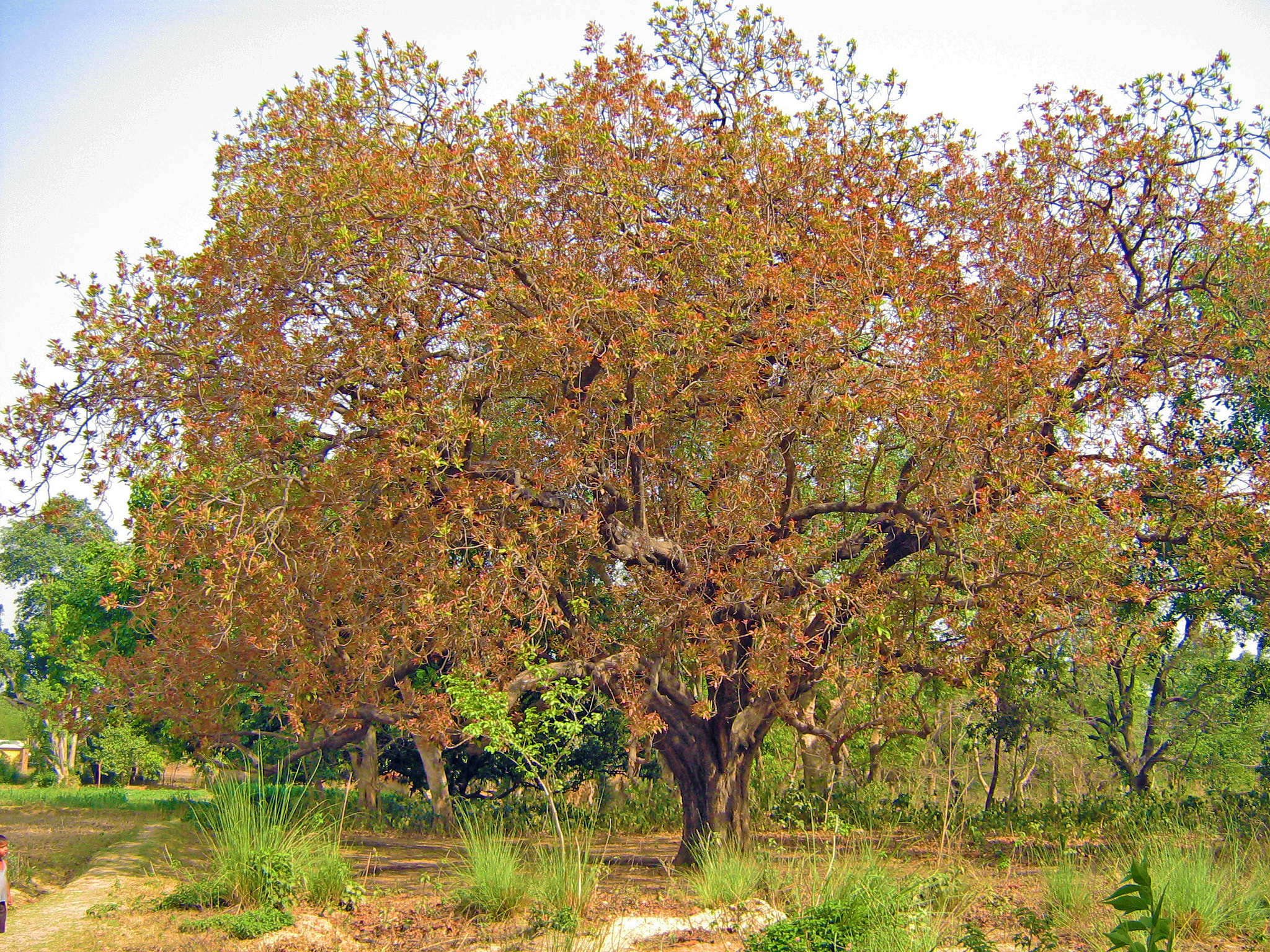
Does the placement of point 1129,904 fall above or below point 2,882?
above

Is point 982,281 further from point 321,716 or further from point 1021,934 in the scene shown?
point 321,716

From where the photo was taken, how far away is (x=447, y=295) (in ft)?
34.4

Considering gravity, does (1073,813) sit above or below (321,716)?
below

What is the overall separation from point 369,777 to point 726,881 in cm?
1263

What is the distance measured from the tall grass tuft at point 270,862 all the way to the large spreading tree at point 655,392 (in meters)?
1.43

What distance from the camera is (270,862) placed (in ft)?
28.0

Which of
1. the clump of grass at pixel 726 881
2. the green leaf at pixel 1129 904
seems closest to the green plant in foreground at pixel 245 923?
the clump of grass at pixel 726 881

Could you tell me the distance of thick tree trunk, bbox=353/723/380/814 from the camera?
18500 millimetres

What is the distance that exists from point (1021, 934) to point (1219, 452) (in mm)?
5754

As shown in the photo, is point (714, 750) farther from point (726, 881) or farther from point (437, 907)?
point (437, 907)

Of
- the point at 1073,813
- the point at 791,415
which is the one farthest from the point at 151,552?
the point at 1073,813

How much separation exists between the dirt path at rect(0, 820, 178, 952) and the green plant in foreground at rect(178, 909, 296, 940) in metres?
0.97

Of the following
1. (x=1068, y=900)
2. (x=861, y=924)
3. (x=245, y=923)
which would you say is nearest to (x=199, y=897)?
(x=245, y=923)

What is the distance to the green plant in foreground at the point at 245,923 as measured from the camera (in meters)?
7.54
